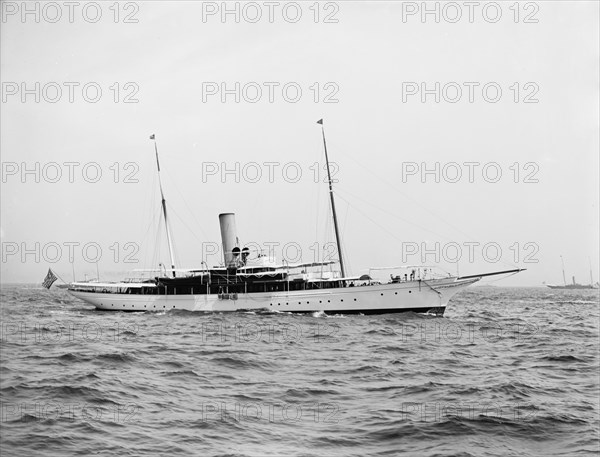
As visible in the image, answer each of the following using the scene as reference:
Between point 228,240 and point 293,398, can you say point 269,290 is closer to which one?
point 228,240

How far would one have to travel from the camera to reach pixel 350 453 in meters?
8.33

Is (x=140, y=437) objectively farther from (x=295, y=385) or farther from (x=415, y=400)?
(x=415, y=400)

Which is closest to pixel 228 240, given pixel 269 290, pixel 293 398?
pixel 269 290

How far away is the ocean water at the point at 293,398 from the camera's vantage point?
8.54 metres

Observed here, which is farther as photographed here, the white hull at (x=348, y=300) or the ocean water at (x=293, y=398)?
the white hull at (x=348, y=300)

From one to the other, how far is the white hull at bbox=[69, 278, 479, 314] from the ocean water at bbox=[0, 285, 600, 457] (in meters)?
16.0

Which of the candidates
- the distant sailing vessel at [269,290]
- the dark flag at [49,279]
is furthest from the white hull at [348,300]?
the dark flag at [49,279]

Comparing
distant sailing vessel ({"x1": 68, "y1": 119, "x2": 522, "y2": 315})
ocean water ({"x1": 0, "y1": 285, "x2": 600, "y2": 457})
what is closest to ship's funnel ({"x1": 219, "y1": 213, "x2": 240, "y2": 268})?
distant sailing vessel ({"x1": 68, "y1": 119, "x2": 522, "y2": 315})

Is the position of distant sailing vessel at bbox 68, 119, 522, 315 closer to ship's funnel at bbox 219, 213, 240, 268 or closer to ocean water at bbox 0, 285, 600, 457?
ship's funnel at bbox 219, 213, 240, 268

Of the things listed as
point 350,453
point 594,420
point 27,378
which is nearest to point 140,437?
point 350,453

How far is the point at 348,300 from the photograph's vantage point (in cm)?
3675

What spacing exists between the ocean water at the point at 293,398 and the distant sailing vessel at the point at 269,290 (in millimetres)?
16162

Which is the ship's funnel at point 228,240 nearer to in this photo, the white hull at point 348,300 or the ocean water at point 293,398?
the white hull at point 348,300

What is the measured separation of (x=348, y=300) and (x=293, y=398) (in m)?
25.8
